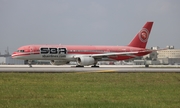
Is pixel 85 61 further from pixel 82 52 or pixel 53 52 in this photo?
pixel 53 52

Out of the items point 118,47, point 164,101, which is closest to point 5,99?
point 164,101

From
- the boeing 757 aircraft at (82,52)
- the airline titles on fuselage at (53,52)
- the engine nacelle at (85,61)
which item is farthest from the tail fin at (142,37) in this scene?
the airline titles on fuselage at (53,52)

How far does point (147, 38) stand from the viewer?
69125 millimetres

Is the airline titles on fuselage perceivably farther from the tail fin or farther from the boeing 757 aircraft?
the tail fin

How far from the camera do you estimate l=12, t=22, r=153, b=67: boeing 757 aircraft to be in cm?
5756

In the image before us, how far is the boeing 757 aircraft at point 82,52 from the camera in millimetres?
57562

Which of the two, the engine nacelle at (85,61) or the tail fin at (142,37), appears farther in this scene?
the tail fin at (142,37)

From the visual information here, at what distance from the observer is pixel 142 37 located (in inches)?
2694

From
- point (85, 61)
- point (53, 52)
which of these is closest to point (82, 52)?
point (85, 61)

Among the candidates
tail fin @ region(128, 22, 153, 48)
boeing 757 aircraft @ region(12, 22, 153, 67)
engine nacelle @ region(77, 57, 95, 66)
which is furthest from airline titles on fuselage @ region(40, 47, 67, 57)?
tail fin @ region(128, 22, 153, 48)

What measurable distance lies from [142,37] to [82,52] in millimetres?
14026

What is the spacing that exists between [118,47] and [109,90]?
44217 millimetres

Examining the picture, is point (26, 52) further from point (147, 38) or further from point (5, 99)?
point (5, 99)

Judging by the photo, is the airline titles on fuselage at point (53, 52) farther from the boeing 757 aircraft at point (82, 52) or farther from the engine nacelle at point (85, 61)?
the engine nacelle at point (85, 61)
